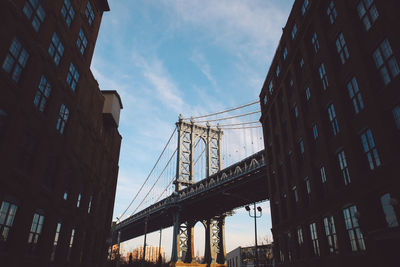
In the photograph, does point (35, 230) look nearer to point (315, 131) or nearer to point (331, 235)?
point (331, 235)

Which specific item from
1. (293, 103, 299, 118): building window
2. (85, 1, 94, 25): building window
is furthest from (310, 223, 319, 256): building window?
(85, 1, 94, 25): building window

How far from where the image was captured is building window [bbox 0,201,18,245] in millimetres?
14602

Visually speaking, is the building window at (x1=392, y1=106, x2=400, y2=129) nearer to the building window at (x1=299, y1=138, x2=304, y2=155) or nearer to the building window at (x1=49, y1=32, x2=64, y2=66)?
the building window at (x1=299, y1=138, x2=304, y2=155)

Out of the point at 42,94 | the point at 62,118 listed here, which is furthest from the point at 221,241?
the point at 42,94

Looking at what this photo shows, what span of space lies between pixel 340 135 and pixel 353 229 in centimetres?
567

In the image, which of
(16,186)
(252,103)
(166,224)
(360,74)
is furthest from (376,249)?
(166,224)

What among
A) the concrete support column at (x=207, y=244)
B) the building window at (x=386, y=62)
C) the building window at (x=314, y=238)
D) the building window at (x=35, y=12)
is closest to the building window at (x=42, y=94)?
the building window at (x=35, y=12)

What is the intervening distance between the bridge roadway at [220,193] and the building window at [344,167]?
24978 millimetres

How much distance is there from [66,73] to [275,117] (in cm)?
2320

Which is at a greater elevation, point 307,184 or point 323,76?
point 323,76

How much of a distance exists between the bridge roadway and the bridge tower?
2201 mm

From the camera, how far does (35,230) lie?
1789 centimetres

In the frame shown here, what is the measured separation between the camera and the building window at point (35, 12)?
16.2m

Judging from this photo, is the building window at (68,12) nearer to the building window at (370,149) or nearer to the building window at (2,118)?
the building window at (2,118)
